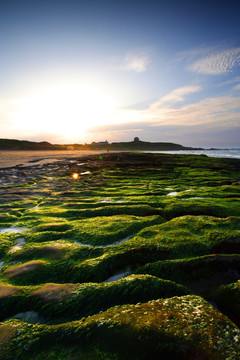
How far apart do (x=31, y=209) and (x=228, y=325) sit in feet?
26.3

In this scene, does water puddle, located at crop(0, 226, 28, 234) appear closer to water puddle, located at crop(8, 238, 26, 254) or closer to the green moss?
water puddle, located at crop(8, 238, 26, 254)

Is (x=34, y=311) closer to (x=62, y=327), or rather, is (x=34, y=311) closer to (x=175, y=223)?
(x=62, y=327)

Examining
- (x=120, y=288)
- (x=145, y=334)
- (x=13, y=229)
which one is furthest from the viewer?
(x=13, y=229)

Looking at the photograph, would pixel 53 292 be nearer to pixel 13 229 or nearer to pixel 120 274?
pixel 120 274

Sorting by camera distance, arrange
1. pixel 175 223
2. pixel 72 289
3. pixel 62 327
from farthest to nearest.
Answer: pixel 175 223, pixel 72 289, pixel 62 327

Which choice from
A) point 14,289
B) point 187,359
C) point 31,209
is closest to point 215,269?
point 187,359

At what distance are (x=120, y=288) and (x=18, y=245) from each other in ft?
11.2

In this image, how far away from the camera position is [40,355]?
216 cm

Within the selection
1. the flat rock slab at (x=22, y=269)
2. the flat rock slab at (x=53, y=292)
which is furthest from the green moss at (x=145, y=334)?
the flat rock slab at (x=22, y=269)

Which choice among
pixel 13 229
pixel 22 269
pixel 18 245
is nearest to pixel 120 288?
pixel 22 269

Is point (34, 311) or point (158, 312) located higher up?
point (158, 312)

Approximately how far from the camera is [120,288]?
3102 millimetres

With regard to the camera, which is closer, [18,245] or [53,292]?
[53,292]

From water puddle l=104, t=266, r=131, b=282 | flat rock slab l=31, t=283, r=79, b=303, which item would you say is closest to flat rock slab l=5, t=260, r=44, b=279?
flat rock slab l=31, t=283, r=79, b=303
